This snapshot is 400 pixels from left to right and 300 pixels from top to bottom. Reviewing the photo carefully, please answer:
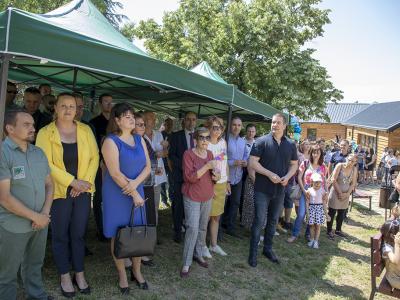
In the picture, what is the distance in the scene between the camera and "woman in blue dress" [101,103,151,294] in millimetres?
3412

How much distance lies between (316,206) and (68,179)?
14.8ft

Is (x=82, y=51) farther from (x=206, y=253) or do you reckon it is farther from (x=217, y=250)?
(x=217, y=250)

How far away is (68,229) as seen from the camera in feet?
11.4

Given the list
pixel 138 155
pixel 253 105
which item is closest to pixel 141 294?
pixel 138 155

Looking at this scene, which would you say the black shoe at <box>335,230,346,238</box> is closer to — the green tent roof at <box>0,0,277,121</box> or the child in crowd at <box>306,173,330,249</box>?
the child in crowd at <box>306,173,330,249</box>

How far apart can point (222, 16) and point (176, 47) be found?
3.18 meters

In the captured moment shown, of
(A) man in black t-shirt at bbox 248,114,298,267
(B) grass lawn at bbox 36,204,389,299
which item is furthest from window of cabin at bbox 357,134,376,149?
(A) man in black t-shirt at bbox 248,114,298,267

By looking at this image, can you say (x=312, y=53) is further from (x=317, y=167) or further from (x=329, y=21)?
(x=317, y=167)

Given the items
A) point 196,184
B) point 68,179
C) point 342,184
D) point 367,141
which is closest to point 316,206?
point 342,184

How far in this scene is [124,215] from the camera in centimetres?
354

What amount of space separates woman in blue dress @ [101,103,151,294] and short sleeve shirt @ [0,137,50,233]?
643 mm

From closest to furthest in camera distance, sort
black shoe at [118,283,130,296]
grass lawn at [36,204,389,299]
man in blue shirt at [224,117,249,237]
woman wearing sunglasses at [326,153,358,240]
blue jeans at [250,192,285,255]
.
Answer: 1. black shoe at [118,283,130,296]
2. grass lawn at [36,204,389,299]
3. blue jeans at [250,192,285,255]
4. man in blue shirt at [224,117,249,237]
5. woman wearing sunglasses at [326,153,358,240]

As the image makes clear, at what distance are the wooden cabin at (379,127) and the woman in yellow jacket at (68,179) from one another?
2144cm

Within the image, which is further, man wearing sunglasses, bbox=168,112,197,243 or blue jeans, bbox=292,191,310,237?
blue jeans, bbox=292,191,310,237
